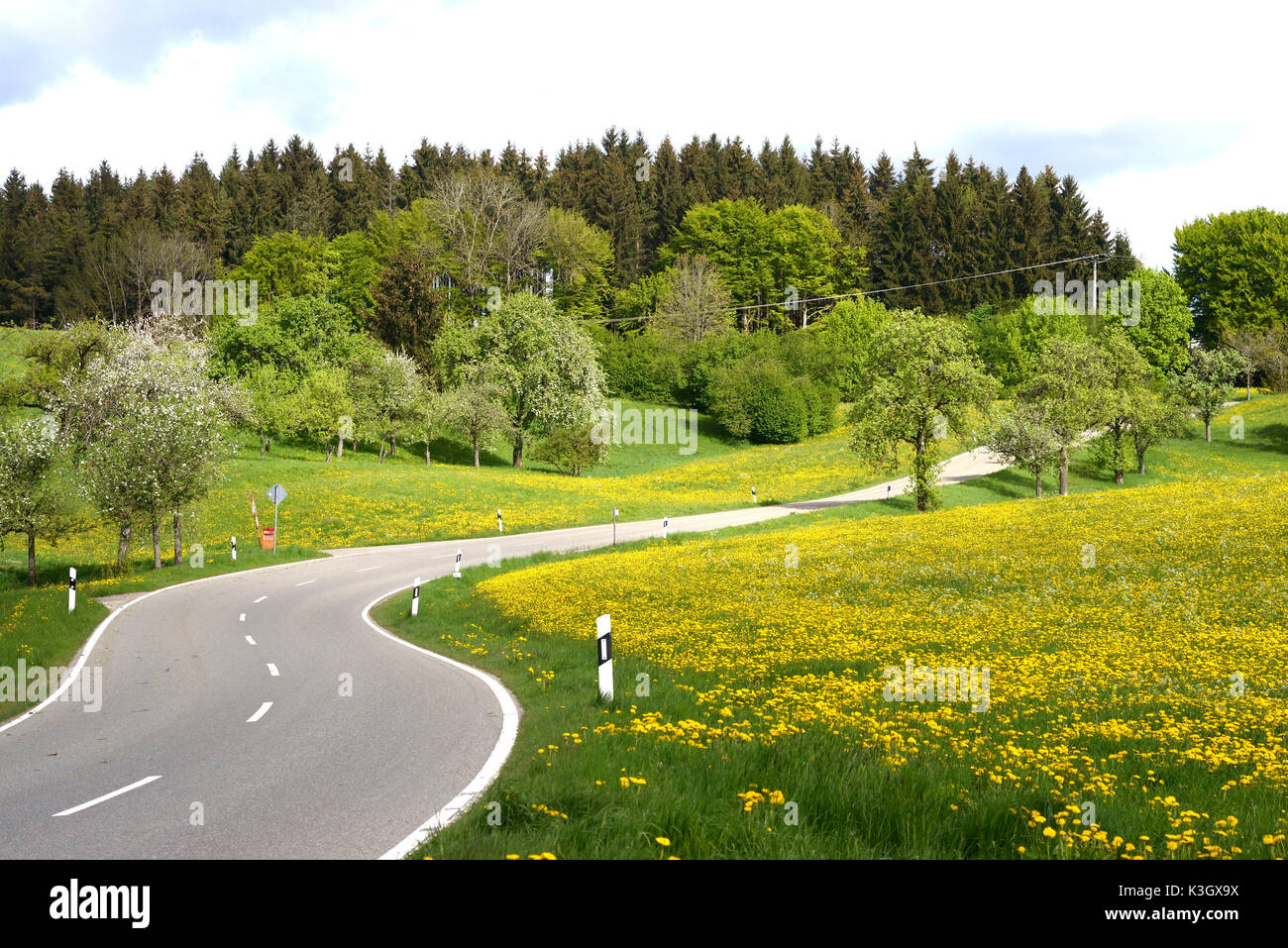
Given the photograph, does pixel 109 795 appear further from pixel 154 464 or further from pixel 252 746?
pixel 154 464

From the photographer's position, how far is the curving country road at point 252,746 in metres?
6.89

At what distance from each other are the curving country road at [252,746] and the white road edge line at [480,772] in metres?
0.03

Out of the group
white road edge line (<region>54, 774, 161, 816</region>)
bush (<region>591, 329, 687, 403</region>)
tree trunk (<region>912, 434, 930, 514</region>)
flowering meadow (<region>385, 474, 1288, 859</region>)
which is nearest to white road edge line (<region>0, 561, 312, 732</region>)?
white road edge line (<region>54, 774, 161, 816</region>)

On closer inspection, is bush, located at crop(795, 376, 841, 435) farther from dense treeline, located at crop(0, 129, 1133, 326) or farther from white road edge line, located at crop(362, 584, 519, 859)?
white road edge line, located at crop(362, 584, 519, 859)

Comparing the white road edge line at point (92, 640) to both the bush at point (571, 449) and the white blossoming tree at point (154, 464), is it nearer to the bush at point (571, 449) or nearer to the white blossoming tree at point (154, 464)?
the white blossoming tree at point (154, 464)

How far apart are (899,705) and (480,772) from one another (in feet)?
16.9

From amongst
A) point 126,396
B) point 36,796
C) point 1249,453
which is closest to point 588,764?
point 36,796

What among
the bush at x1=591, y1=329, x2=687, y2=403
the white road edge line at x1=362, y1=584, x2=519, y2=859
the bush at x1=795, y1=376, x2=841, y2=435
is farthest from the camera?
the bush at x1=591, y1=329, x2=687, y2=403

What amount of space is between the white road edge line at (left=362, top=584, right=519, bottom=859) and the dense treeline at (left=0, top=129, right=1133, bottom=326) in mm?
86351

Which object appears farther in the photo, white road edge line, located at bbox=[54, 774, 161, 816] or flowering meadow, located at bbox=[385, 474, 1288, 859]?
white road edge line, located at bbox=[54, 774, 161, 816]

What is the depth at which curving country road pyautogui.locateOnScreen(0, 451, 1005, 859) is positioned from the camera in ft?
22.6

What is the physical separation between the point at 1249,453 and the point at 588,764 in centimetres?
6386

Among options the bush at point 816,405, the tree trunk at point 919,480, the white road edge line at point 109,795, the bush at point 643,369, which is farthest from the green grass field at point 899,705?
the bush at point 643,369
